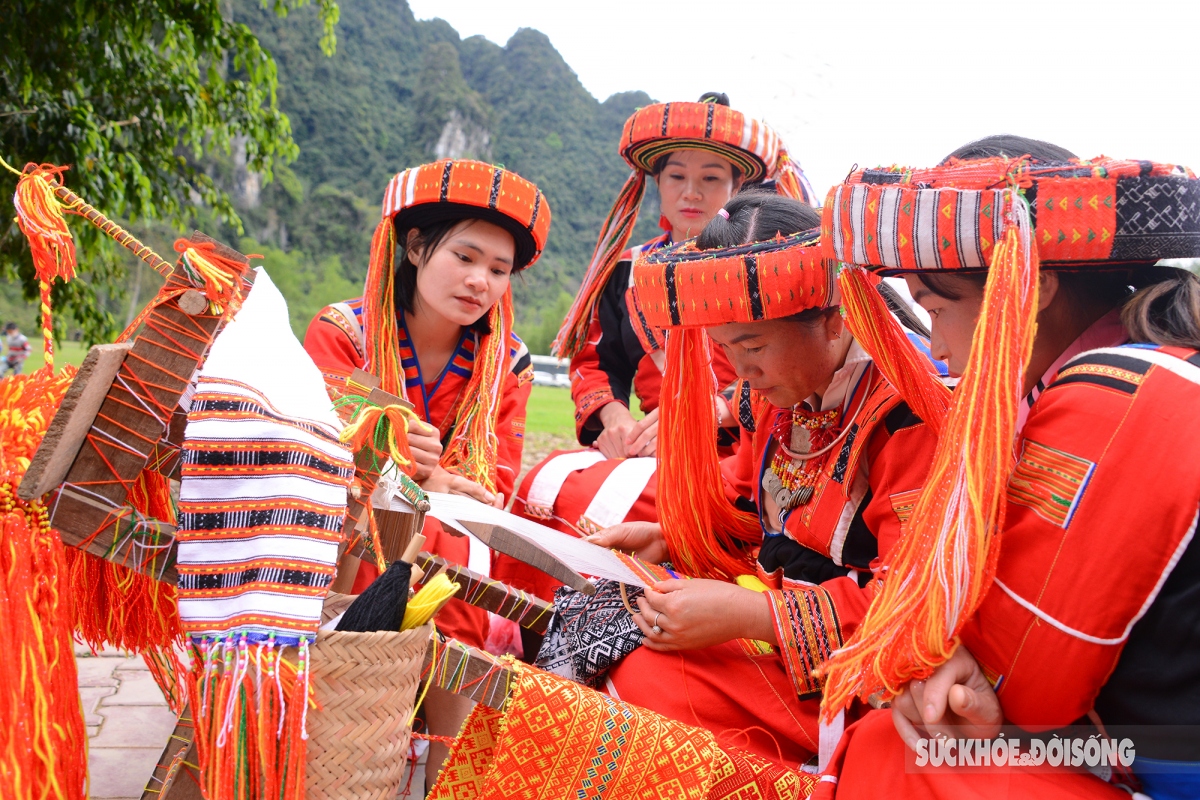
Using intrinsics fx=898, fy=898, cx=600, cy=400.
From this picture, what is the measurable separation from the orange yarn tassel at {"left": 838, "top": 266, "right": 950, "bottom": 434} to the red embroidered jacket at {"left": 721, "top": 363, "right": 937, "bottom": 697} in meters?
0.09

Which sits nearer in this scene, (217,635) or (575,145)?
(217,635)

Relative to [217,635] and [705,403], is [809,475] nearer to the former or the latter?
[705,403]

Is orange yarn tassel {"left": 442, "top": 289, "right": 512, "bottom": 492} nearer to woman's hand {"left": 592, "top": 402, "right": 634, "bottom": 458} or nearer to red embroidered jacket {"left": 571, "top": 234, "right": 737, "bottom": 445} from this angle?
woman's hand {"left": 592, "top": 402, "right": 634, "bottom": 458}

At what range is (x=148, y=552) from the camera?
4.84ft

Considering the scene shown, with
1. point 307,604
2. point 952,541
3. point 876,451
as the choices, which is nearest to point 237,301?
point 307,604

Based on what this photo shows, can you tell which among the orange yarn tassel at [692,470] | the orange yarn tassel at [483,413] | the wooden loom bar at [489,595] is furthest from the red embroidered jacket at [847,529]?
the orange yarn tassel at [483,413]

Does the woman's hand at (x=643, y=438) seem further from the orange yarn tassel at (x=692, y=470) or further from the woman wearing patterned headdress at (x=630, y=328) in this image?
the orange yarn tassel at (x=692, y=470)

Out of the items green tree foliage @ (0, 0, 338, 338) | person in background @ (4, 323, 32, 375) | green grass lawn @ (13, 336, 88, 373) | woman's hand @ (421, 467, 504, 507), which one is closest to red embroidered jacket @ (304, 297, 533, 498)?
woman's hand @ (421, 467, 504, 507)

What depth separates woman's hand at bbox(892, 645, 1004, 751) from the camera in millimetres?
1370

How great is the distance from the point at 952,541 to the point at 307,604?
0.97 metres

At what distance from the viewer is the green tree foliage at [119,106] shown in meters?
4.71

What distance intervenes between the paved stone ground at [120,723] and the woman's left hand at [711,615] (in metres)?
1.57

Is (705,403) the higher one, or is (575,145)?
(575,145)

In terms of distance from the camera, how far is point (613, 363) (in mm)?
3887
